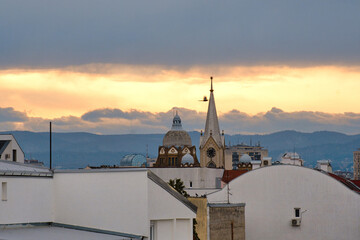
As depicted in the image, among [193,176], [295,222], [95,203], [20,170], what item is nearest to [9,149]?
[295,222]

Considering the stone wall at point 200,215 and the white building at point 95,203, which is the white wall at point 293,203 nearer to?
the stone wall at point 200,215

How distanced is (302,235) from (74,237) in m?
59.0

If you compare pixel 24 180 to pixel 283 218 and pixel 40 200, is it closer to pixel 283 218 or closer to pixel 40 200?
pixel 40 200

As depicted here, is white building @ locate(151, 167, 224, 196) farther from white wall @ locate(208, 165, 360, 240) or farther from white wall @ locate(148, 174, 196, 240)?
white wall @ locate(148, 174, 196, 240)

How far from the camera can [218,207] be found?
199 ft

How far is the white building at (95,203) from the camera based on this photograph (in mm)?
33406

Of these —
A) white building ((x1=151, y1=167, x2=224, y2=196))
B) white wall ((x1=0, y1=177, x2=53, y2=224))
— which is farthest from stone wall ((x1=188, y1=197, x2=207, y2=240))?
white building ((x1=151, y1=167, x2=224, y2=196))

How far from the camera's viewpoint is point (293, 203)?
88.8 meters

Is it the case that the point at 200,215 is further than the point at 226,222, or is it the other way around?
the point at 226,222

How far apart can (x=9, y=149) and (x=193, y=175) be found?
11216 cm

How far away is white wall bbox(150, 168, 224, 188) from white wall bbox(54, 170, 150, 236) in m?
156

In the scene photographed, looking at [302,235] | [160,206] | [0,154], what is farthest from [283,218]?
[160,206]

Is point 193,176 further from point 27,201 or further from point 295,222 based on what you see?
point 27,201

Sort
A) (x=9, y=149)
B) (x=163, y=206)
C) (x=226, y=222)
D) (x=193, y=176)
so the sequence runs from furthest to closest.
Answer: (x=193, y=176)
(x=9, y=149)
(x=226, y=222)
(x=163, y=206)
